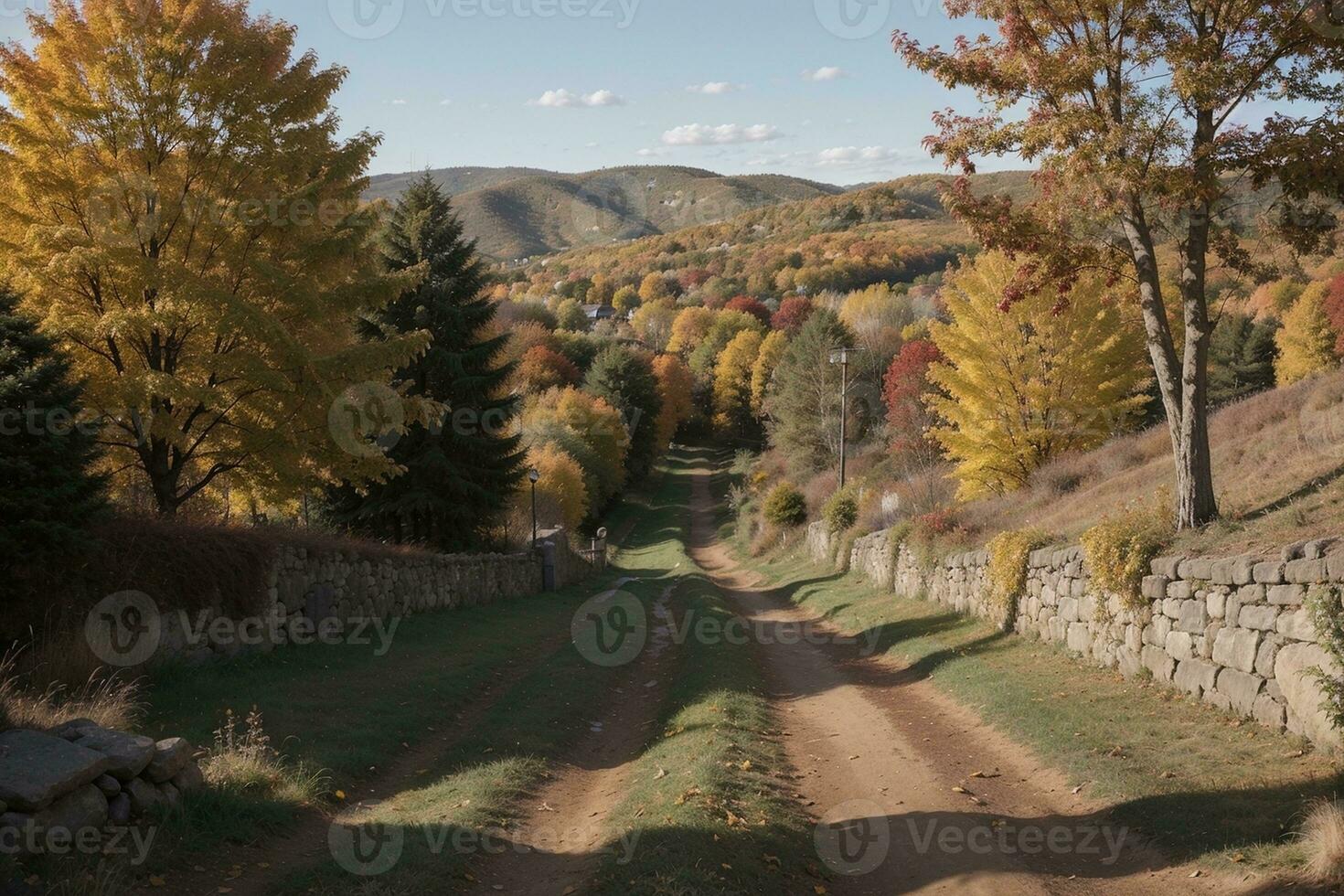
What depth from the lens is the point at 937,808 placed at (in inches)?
333

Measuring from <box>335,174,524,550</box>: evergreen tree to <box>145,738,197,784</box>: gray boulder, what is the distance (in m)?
18.2

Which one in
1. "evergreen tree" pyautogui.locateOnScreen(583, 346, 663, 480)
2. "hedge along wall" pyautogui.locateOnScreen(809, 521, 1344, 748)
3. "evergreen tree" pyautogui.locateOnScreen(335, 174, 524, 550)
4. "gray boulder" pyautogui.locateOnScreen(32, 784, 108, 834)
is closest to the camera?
"gray boulder" pyautogui.locateOnScreen(32, 784, 108, 834)

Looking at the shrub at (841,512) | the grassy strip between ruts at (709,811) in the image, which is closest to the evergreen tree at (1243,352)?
the shrub at (841,512)

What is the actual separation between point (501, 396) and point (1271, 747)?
77.3 ft

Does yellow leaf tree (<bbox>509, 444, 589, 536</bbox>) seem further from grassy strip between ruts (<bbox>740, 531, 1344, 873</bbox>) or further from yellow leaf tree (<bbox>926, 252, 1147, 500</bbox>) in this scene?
grassy strip between ruts (<bbox>740, 531, 1344, 873</bbox>)

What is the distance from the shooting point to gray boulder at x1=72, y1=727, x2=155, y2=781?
668 cm

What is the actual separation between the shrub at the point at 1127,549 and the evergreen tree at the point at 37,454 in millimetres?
11778

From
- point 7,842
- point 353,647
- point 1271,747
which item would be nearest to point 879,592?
point 353,647

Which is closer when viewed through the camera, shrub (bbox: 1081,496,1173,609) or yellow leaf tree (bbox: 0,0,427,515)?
shrub (bbox: 1081,496,1173,609)

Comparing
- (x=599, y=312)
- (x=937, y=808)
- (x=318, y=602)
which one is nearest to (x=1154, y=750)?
(x=937, y=808)

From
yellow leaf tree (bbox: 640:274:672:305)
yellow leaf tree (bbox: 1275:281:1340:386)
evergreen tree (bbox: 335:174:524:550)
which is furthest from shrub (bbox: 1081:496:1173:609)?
yellow leaf tree (bbox: 640:274:672:305)

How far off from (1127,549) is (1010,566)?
3924mm

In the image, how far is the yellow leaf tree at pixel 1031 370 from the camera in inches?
960

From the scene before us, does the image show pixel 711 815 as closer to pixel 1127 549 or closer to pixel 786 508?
pixel 1127 549
